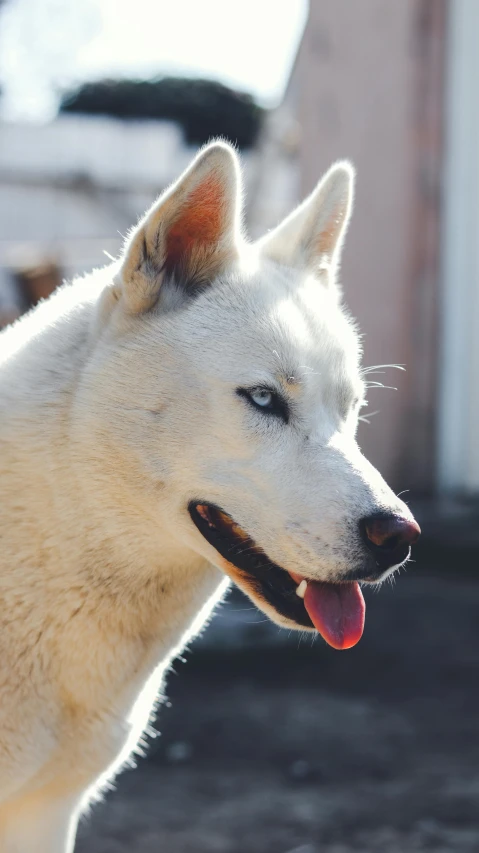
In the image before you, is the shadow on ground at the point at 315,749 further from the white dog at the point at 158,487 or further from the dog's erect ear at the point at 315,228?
the dog's erect ear at the point at 315,228

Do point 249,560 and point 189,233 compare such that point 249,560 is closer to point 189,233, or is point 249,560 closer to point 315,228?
point 189,233

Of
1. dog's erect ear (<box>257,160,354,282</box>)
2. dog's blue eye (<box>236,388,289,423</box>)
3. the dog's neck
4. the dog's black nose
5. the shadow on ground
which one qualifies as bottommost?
the shadow on ground

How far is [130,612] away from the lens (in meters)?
2.28

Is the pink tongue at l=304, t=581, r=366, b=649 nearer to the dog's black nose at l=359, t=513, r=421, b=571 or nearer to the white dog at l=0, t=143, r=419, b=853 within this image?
the white dog at l=0, t=143, r=419, b=853

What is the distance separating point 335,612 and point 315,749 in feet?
7.86

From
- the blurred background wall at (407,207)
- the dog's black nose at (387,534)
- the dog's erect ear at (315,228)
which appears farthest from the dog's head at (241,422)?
the blurred background wall at (407,207)

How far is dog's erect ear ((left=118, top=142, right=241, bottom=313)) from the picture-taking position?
212 cm

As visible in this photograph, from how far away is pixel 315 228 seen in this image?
2.62 metres

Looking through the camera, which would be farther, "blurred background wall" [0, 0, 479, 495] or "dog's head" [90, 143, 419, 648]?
"blurred background wall" [0, 0, 479, 495]

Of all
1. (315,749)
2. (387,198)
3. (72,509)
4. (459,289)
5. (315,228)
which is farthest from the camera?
(387,198)

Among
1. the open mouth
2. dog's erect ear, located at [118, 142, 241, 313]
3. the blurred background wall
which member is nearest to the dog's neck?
the open mouth

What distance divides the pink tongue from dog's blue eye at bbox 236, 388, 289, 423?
37 cm

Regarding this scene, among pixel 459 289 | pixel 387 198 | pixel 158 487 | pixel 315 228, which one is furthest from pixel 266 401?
pixel 387 198

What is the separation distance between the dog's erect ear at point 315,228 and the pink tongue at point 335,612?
0.91 meters
